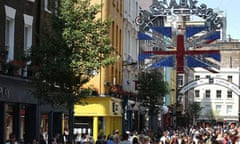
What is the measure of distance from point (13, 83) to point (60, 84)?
296 centimetres

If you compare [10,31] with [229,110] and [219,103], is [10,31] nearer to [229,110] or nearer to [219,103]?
[219,103]

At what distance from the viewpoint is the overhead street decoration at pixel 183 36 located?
128 feet

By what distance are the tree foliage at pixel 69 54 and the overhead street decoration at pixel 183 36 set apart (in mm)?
17485

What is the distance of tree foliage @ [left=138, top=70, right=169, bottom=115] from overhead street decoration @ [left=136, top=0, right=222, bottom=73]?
15.0 ft

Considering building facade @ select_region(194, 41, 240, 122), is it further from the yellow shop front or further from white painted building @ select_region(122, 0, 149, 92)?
the yellow shop front

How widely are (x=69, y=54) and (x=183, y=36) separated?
1914 centimetres

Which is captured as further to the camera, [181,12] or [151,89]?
[151,89]

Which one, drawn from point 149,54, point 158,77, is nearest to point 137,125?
point 158,77

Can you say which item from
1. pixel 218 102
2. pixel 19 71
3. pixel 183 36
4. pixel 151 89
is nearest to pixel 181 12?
pixel 183 36

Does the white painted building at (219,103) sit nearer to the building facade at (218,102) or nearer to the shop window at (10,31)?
the building facade at (218,102)

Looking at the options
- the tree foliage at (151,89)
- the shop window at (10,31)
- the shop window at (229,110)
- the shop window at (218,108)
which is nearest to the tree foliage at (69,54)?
the shop window at (10,31)

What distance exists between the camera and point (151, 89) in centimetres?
4634

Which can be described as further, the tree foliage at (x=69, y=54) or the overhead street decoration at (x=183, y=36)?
the overhead street decoration at (x=183, y=36)

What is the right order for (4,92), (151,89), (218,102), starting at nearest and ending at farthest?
(4,92) → (151,89) → (218,102)
